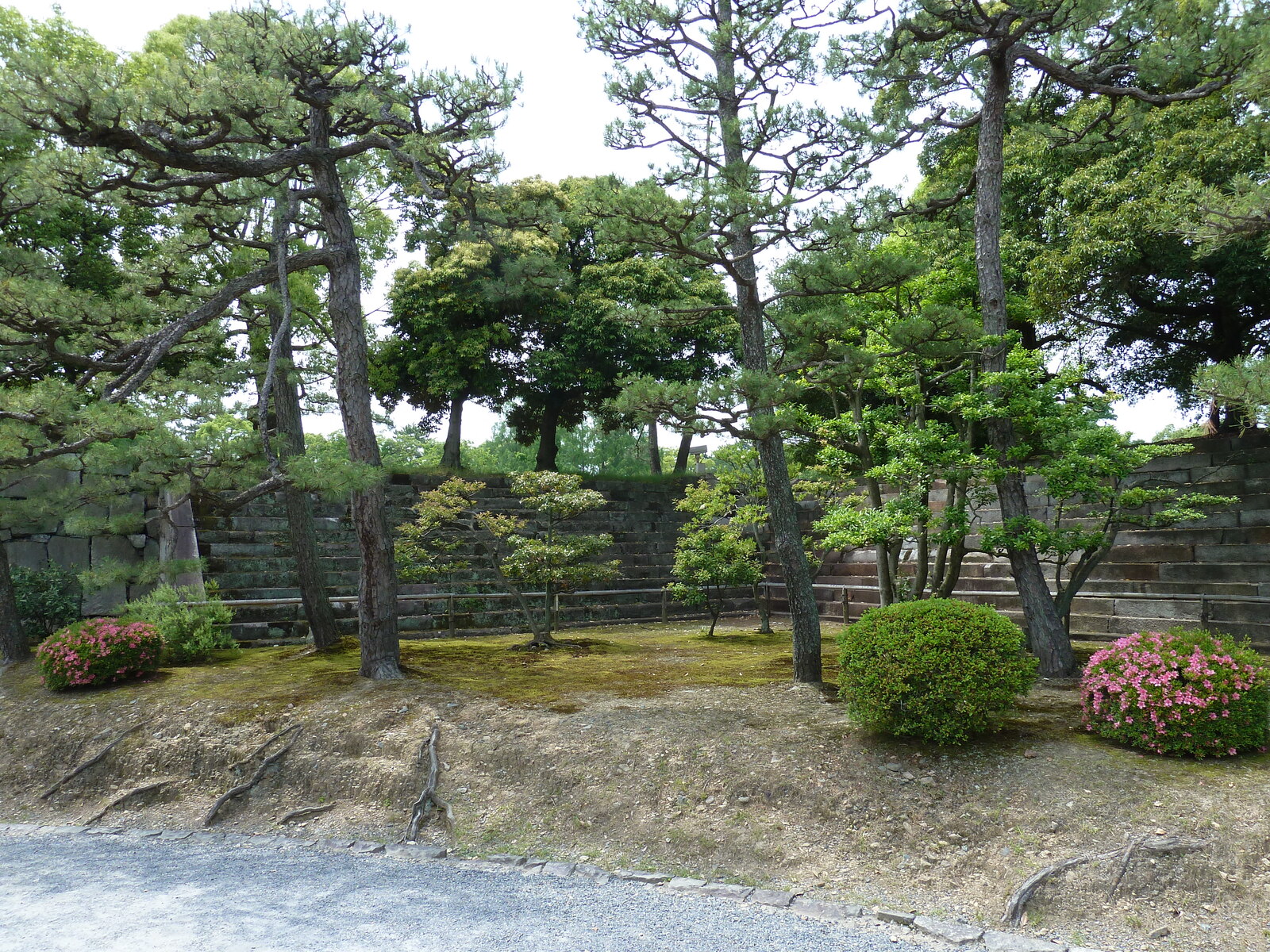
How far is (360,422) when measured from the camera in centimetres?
787

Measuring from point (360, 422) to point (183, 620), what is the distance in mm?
3586

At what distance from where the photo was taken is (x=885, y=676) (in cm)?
538

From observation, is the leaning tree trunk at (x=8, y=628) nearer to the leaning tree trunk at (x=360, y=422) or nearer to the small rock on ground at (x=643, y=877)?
the leaning tree trunk at (x=360, y=422)

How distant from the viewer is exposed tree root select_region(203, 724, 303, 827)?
590cm

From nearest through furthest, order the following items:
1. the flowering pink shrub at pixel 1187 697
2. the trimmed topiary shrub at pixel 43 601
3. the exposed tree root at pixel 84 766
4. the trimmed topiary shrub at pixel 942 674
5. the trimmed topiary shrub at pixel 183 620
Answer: the flowering pink shrub at pixel 1187 697 → the trimmed topiary shrub at pixel 942 674 → the exposed tree root at pixel 84 766 → the trimmed topiary shrub at pixel 183 620 → the trimmed topiary shrub at pixel 43 601

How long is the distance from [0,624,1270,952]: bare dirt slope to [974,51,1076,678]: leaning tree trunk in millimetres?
725

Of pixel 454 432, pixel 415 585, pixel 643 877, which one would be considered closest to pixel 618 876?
pixel 643 877

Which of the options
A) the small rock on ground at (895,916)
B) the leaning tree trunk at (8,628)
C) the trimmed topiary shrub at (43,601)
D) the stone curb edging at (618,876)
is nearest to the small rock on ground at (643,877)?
the stone curb edging at (618,876)

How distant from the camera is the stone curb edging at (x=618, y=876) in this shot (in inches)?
152

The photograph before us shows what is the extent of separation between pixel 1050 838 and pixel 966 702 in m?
0.95

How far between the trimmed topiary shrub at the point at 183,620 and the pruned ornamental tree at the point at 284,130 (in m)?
2.57

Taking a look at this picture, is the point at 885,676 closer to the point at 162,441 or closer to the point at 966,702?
the point at 966,702

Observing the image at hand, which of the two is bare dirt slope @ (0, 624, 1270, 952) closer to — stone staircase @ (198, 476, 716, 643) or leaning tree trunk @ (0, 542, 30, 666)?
leaning tree trunk @ (0, 542, 30, 666)

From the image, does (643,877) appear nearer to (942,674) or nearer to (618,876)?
(618,876)
